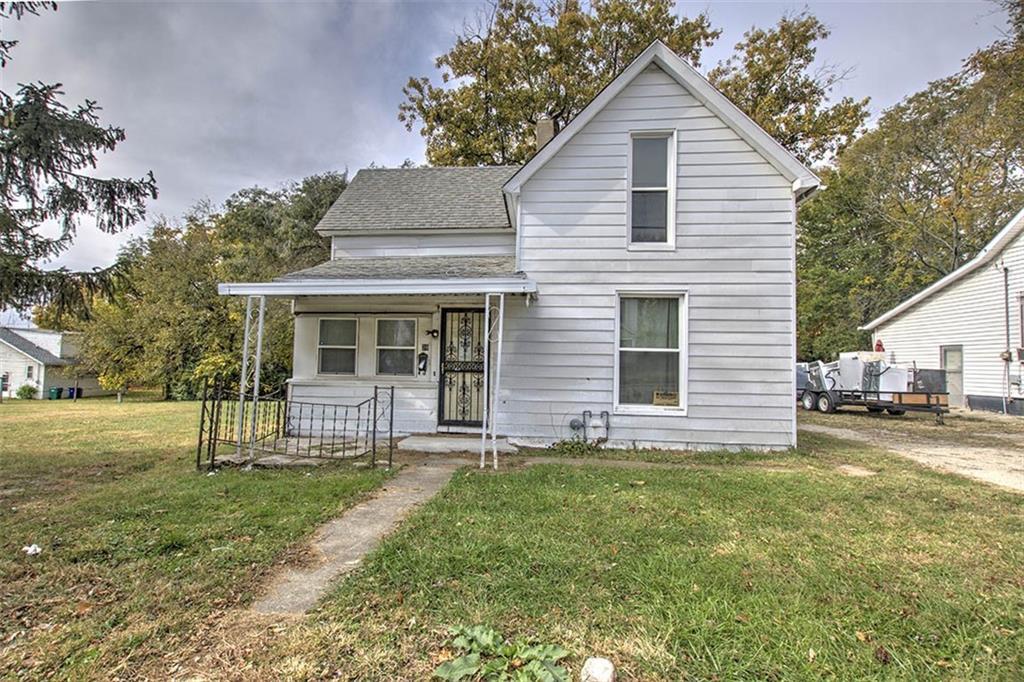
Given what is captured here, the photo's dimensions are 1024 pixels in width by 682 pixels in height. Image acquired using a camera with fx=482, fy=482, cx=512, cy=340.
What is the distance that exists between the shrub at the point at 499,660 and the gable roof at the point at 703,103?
709 cm

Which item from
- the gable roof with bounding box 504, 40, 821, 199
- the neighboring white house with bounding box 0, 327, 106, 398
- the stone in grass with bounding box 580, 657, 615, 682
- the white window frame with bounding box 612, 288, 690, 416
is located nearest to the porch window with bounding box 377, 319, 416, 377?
the gable roof with bounding box 504, 40, 821, 199

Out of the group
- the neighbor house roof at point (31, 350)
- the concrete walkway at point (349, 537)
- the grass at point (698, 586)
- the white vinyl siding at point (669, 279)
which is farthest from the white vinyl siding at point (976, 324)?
the neighbor house roof at point (31, 350)

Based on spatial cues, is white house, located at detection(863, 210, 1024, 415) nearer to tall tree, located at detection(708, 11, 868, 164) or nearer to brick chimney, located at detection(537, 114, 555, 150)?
tall tree, located at detection(708, 11, 868, 164)

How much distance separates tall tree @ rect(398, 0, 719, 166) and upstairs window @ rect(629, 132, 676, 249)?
13.1 m

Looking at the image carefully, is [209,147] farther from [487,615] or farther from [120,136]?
[487,615]

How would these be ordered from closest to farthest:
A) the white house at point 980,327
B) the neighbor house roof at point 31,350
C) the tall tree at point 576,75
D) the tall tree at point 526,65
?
the white house at point 980,327
the tall tree at point 576,75
the tall tree at point 526,65
the neighbor house roof at point 31,350

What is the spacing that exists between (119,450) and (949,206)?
32.1m

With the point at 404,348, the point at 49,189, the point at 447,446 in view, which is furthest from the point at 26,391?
the point at 447,446

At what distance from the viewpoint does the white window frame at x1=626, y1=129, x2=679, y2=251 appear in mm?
8094

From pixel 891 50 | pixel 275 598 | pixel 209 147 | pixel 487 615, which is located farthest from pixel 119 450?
pixel 891 50

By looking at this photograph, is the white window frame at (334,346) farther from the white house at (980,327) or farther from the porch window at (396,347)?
the white house at (980,327)

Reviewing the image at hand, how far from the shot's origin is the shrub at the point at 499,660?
2254 mm

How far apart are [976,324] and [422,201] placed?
61.9 ft

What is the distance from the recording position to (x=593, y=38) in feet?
65.2
